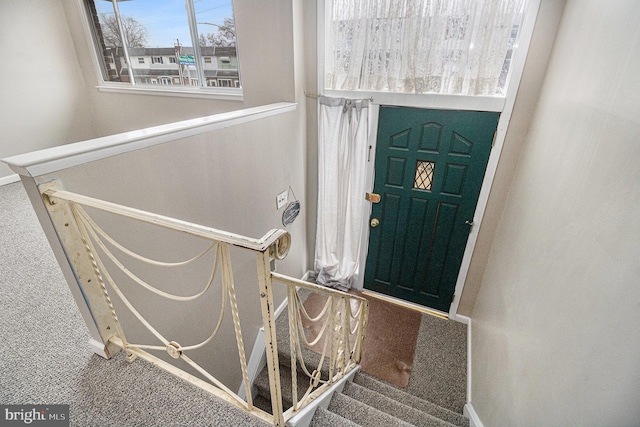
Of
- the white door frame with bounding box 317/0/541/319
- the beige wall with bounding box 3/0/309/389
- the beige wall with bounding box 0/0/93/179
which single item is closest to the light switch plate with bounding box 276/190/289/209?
the beige wall with bounding box 3/0/309/389

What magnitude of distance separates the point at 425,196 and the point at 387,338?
57.3 inches

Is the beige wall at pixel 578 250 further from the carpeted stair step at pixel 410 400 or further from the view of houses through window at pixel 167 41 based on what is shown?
the view of houses through window at pixel 167 41

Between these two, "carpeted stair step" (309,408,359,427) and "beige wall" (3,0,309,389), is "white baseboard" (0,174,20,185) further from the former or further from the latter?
"carpeted stair step" (309,408,359,427)

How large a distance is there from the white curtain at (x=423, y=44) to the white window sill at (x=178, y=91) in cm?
105

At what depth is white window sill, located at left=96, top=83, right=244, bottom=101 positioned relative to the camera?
119 inches

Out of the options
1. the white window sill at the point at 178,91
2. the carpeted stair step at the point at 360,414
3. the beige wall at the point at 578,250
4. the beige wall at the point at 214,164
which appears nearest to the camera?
the beige wall at the point at 578,250

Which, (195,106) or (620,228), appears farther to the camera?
(195,106)

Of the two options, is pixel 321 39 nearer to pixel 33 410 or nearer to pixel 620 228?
pixel 620 228

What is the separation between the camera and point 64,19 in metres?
3.58

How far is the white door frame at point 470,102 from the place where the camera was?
82.0 inches

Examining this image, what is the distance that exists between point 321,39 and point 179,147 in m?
1.68

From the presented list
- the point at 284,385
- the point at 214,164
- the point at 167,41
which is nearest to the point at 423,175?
the point at 214,164

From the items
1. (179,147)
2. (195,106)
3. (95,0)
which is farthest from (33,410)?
(95,0)

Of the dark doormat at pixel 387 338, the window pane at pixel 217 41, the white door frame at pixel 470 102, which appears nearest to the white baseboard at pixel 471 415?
the dark doormat at pixel 387 338
